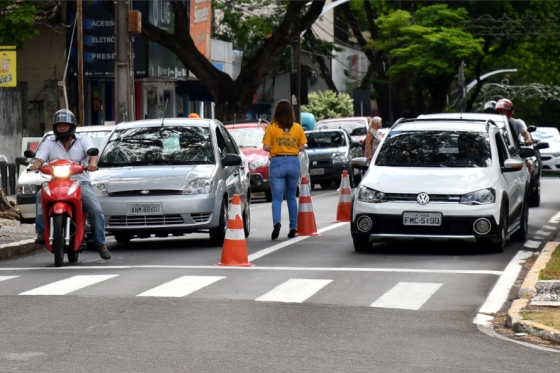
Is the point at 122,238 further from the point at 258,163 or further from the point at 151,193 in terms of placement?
the point at 258,163

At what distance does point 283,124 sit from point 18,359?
9.85 metres

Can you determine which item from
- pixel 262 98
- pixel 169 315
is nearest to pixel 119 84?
pixel 169 315

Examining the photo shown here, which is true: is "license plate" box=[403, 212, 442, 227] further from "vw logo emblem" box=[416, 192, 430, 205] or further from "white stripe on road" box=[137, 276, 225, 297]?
"white stripe on road" box=[137, 276, 225, 297]

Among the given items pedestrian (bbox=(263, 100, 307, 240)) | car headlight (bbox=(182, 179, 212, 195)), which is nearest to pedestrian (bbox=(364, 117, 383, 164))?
pedestrian (bbox=(263, 100, 307, 240))

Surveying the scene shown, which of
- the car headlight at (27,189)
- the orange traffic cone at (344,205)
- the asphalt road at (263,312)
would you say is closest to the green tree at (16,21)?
the car headlight at (27,189)

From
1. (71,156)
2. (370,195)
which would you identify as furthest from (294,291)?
(71,156)

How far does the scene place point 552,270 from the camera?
522 inches

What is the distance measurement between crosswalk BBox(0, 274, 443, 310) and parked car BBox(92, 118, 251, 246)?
2.98 metres

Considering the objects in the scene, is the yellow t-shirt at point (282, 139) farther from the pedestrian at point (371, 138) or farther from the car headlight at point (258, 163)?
the car headlight at point (258, 163)

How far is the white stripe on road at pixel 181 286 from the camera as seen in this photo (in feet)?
37.4

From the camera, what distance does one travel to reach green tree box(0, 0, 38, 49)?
1329 inches

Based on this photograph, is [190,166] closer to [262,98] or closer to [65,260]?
[65,260]

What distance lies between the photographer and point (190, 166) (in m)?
16.6

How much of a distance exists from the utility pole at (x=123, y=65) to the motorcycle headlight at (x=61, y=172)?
11040 mm
